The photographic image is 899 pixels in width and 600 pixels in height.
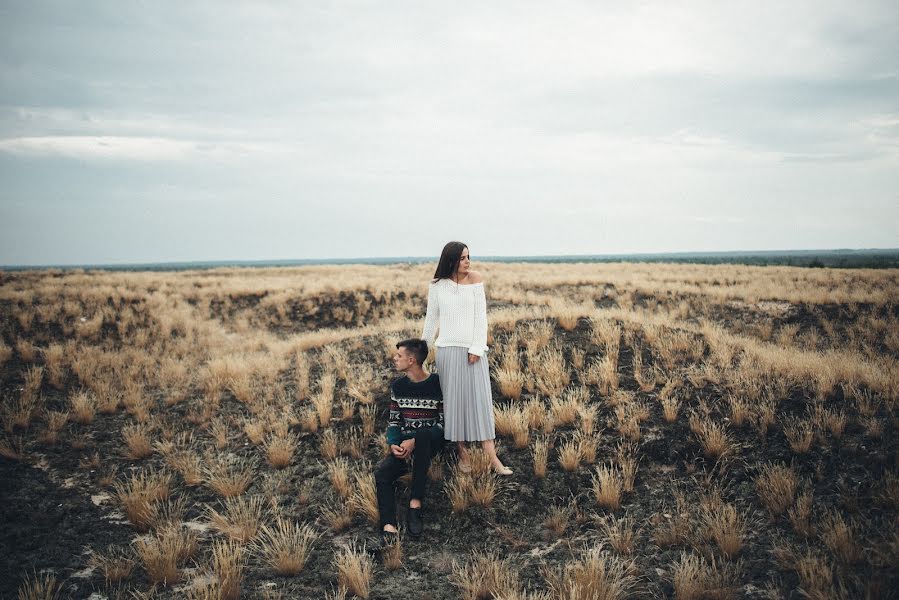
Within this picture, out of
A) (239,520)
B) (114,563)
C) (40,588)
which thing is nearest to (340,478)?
(239,520)

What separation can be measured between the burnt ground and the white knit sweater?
5.70 ft

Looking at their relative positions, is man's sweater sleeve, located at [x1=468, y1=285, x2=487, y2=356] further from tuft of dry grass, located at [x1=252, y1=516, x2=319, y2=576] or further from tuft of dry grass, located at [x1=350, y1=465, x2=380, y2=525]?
tuft of dry grass, located at [x1=252, y1=516, x2=319, y2=576]

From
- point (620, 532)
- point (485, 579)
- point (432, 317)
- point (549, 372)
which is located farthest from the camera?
point (549, 372)

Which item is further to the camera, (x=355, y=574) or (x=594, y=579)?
(x=355, y=574)

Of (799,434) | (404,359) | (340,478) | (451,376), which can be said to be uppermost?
(404,359)

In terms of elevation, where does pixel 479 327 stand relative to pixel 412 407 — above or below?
above

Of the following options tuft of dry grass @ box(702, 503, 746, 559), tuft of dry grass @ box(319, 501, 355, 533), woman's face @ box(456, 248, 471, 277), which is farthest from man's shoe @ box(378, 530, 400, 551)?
tuft of dry grass @ box(702, 503, 746, 559)

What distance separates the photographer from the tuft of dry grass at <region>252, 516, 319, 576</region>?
13.6ft

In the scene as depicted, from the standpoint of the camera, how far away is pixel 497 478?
5234 mm

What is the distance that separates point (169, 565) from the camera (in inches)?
160

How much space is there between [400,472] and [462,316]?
1859 millimetres

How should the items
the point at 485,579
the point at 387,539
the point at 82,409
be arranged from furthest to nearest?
the point at 82,409 < the point at 387,539 < the point at 485,579

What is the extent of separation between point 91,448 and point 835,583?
923 centimetres

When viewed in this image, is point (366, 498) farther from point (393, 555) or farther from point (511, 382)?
point (511, 382)
